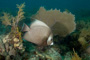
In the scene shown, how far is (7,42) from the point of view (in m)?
2.70

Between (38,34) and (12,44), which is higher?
(38,34)

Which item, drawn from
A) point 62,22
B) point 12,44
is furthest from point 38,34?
point 62,22

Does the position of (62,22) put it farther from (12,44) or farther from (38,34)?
(12,44)

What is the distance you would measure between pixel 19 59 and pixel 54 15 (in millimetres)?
3248

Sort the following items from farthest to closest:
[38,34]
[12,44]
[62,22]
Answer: [62,22] → [12,44] → [38,34]

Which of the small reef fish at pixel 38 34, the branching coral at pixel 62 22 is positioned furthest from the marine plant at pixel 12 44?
the branching coral at pixel 62 22

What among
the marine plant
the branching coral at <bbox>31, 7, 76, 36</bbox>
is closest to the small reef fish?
the marine plant

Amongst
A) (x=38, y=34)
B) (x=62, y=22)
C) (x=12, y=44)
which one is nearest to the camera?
(x=38, y=34)

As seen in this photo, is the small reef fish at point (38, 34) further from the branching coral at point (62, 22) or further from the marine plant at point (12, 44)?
the branching coral at point (62, 22)

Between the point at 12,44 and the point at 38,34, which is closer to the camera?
the point at 38,34

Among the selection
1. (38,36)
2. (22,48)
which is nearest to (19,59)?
(22,48)

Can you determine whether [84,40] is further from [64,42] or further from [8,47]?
[8,47]

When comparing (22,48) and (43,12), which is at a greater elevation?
(43,12)

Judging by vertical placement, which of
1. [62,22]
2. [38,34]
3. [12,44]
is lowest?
[12,44]
